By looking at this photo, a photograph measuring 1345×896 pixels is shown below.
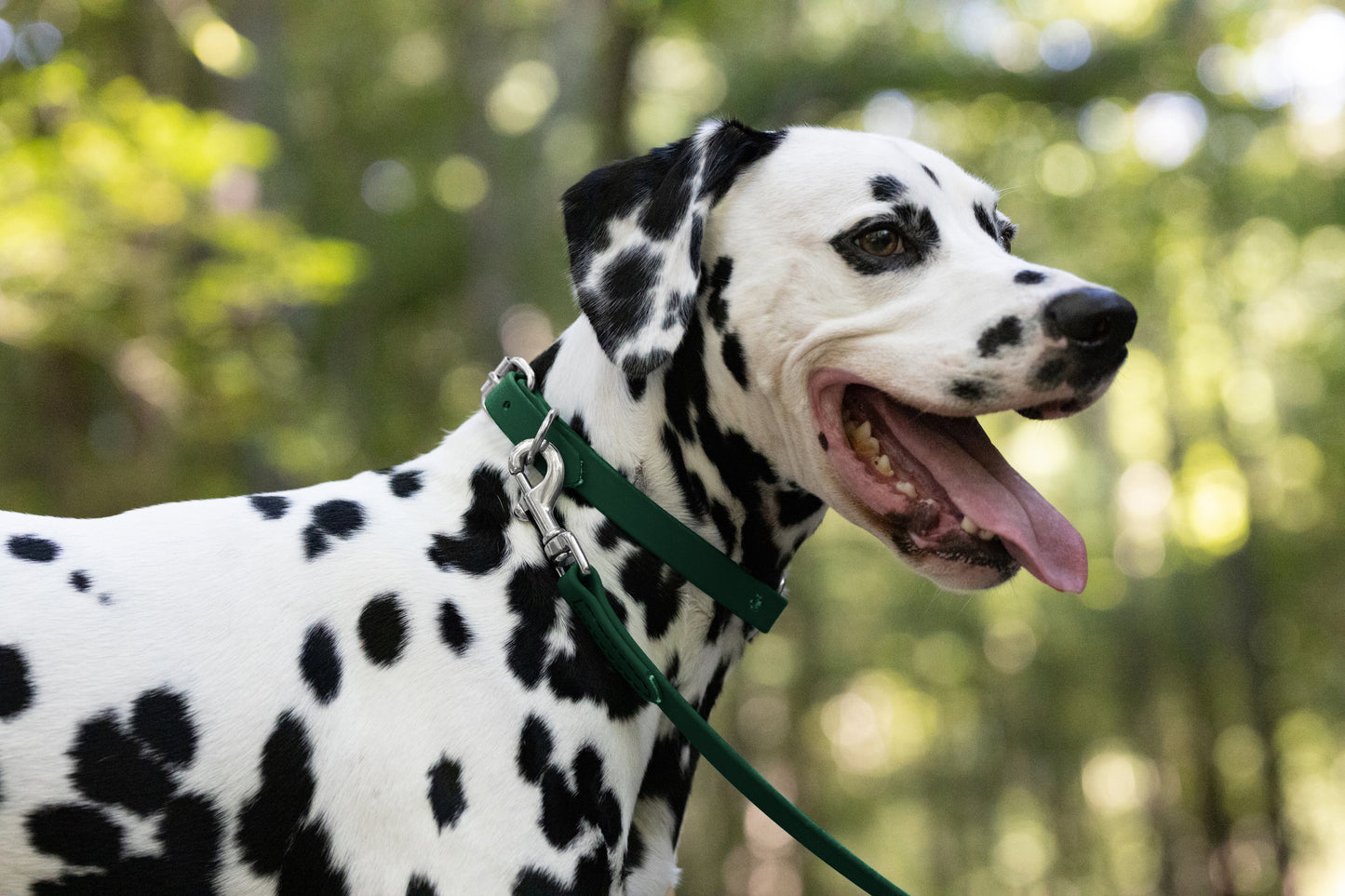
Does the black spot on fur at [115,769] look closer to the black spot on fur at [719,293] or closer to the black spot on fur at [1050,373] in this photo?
the black spot on fur at [719,293]

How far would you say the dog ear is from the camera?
99.3 inches

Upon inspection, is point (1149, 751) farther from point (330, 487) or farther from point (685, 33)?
point (330, 487)

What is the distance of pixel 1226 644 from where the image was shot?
68.4 ft

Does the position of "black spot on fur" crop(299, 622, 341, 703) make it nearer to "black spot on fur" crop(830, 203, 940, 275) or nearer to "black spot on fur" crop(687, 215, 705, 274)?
"black spot on fur" crop(687, 215, 705, 274)

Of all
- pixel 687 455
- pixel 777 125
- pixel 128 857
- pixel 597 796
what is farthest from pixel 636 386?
pixel 777 125

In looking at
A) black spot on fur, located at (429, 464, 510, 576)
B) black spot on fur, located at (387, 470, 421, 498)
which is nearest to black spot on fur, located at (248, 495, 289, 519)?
black spot on fur, located at (387, 470, 421, 498)

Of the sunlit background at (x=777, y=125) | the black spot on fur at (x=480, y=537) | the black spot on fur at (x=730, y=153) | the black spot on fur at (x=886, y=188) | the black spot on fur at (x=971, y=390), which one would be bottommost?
the sunlit background at (x=777, y=125)

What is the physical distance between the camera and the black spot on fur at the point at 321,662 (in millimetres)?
2240

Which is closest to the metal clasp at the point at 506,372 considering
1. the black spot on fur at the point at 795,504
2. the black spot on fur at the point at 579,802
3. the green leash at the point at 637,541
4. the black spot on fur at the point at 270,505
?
the green leash at the point at 637,541

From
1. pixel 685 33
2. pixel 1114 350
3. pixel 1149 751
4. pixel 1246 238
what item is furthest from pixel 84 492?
pixel 1149 751

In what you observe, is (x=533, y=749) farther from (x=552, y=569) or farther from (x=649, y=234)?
(x=649, y=234)

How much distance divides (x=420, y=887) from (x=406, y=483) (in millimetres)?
948

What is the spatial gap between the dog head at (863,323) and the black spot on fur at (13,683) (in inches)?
53.3

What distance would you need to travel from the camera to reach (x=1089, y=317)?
2391 millimetres
